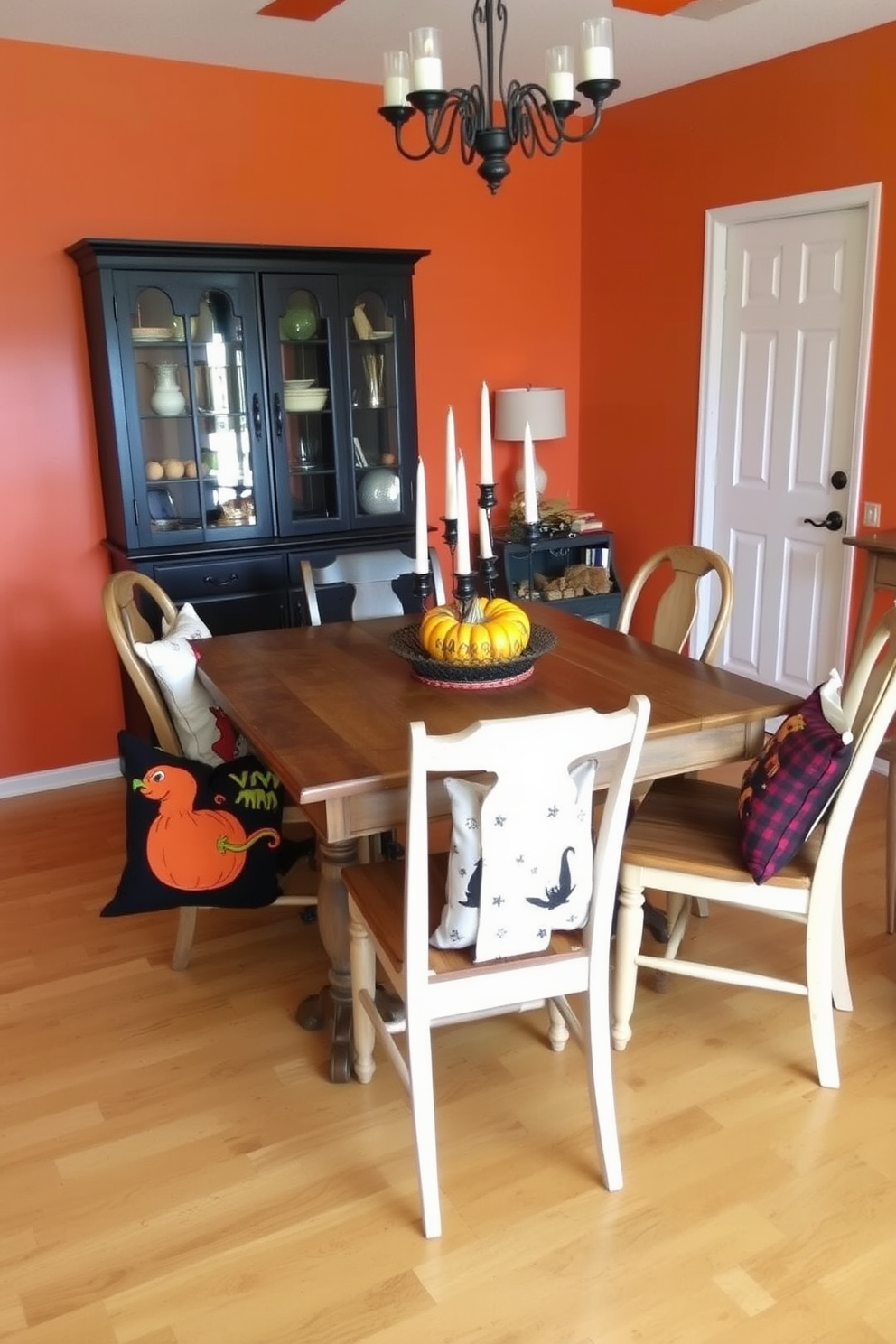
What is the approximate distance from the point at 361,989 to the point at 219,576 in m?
1.98

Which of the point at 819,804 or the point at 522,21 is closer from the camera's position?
the point at 819,804

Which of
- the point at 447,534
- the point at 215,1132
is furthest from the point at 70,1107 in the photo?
the point at 447,534

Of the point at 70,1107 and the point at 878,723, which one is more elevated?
the point at 878,723

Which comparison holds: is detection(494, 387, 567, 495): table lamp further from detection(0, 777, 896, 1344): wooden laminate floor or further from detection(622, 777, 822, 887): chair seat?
detection(0, 777, 896, 1344): wooden laminate floor

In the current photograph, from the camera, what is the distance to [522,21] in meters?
3.49

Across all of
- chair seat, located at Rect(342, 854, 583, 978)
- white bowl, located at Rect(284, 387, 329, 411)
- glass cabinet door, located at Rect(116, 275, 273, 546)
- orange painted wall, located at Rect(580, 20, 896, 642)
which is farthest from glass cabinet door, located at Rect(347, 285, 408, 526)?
chair seat, located at Rect(342, 854, 583, 978)

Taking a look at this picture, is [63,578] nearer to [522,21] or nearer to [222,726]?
[222,726]

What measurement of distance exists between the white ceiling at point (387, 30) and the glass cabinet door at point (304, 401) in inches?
30.1

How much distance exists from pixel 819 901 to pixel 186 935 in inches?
60.2

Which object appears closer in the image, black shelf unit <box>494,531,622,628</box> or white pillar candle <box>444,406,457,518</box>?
white pillar candle <box>444,406,457,518</box>

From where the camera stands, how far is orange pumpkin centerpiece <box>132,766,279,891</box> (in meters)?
2.32

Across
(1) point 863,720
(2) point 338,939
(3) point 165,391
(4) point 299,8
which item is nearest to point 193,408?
(3) point 165,391

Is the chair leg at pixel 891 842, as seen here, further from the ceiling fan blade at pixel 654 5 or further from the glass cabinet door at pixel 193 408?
the glass cabinet door at pixel 193 408

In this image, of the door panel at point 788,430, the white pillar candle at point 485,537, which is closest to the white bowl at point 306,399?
the door panel at point 788,430
